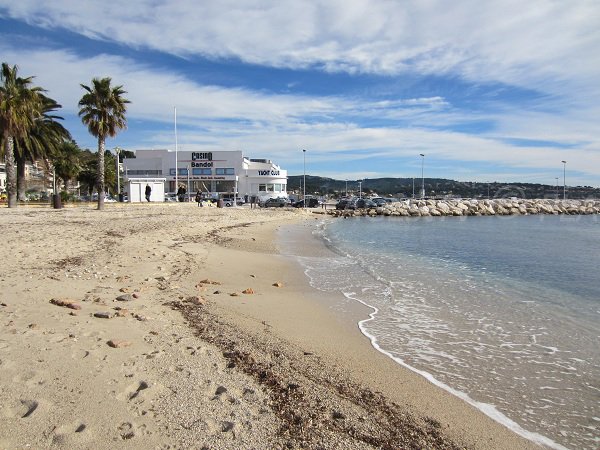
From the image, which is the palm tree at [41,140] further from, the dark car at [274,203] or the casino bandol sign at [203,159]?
the casino bandol sign at [203,159]

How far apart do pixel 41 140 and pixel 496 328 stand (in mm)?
42559

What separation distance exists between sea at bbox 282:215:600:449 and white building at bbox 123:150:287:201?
208 feet

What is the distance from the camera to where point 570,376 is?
5.77 m

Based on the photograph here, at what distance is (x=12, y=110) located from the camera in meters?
29.3

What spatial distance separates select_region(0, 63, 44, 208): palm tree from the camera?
29328 mm

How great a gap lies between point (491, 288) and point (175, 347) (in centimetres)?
918

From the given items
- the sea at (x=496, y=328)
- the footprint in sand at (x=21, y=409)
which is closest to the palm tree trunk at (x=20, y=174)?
the sea at (x=496, y=328)

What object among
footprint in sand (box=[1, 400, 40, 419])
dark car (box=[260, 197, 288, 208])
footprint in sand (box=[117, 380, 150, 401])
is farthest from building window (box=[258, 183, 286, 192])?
footprint in sand (box=[1, 400, 40, 419])

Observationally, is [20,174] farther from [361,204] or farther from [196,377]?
[196,377]

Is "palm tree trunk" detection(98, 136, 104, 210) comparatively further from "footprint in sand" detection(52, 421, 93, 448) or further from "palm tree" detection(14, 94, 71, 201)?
"footprint in sand" detection(52, 421, 93, 448)

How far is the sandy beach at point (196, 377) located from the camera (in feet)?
11.6

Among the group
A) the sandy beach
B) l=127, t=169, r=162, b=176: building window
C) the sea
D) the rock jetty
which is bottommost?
the sea

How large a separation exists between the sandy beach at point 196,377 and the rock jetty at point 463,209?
46.8m

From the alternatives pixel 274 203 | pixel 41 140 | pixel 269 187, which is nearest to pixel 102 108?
pixel 41 140
